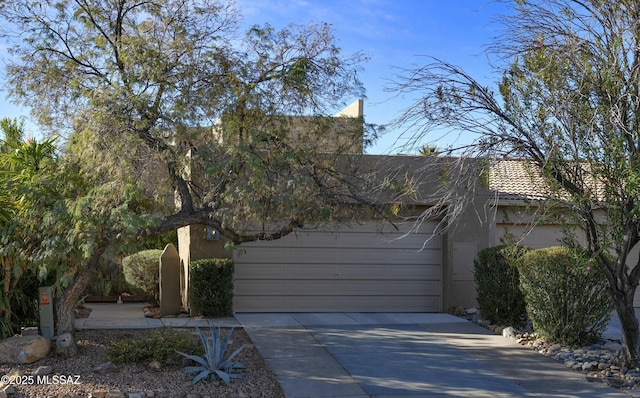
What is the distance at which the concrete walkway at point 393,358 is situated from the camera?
326 inches

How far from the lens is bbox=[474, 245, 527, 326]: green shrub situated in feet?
39.8

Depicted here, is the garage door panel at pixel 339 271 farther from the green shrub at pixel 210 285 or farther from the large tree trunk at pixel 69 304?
the large tree trunk at pixel 69 304

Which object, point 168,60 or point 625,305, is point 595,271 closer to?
point 625,305

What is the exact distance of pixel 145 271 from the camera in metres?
14.6

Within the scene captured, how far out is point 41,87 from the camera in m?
10.4


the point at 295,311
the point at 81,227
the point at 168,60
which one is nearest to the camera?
the point at 81,227

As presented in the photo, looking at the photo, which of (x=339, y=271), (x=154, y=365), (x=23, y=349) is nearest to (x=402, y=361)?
(x=154, y=365)

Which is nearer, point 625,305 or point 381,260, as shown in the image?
point 625,305

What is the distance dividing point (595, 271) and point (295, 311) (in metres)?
6.40

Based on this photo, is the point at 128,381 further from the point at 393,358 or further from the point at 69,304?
the point at 393,358

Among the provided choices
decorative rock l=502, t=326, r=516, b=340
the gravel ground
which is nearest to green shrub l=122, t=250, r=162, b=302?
the gravel ground

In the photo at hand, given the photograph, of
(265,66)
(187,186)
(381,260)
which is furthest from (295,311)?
(265,66)

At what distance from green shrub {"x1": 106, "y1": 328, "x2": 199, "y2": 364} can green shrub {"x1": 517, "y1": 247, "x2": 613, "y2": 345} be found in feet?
18.7

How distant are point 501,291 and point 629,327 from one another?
3247mm
